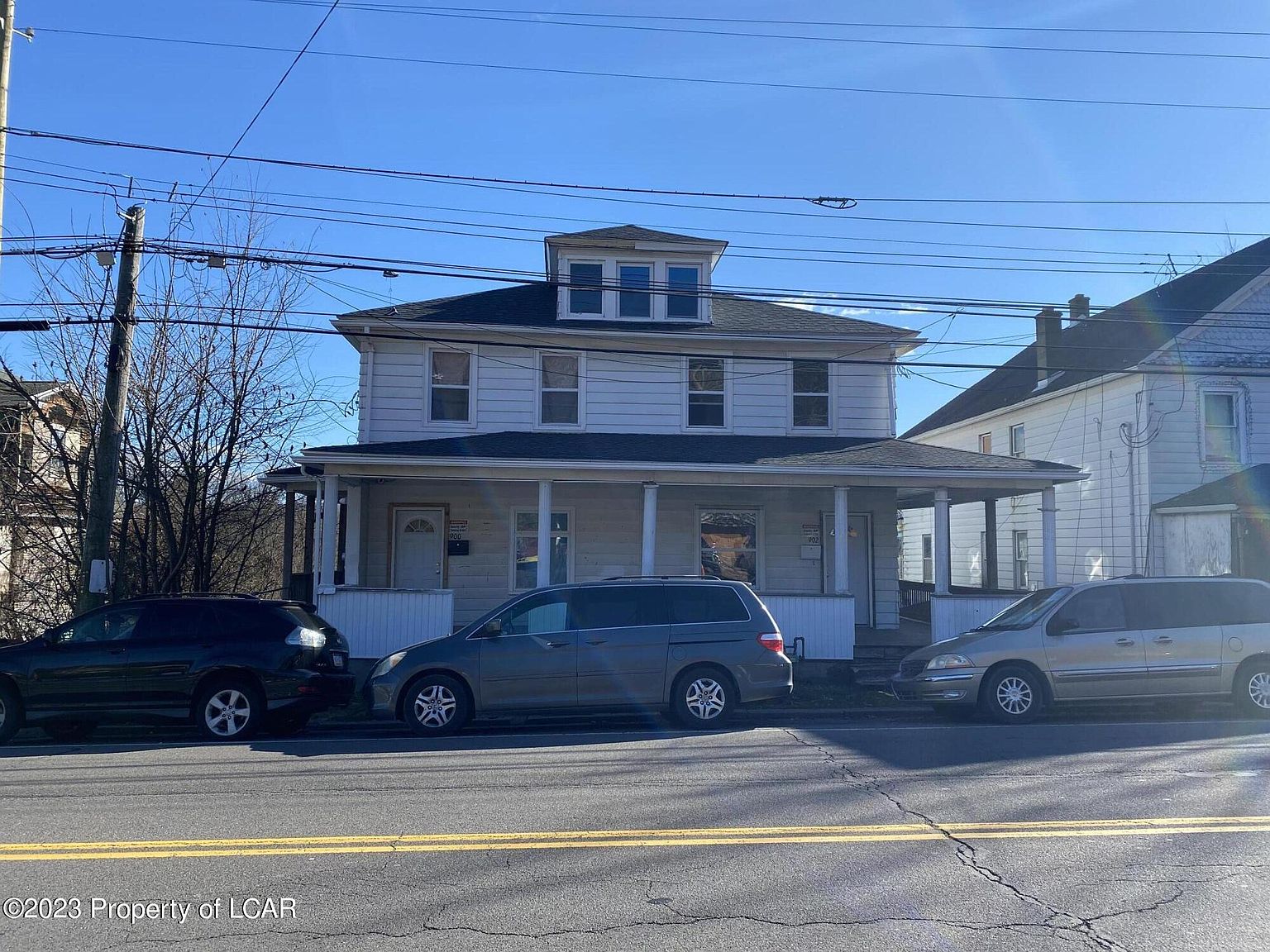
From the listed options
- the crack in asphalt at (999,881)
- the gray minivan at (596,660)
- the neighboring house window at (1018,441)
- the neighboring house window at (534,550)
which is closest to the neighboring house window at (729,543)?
the neighboring house window at (534,550)

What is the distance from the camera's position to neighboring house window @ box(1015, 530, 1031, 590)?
2442cm

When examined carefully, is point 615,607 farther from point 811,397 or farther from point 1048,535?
point 1048,535

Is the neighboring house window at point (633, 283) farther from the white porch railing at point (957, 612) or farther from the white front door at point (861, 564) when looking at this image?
the white porch railing at point (957, 612)

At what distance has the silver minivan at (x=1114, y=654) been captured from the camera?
1152 centimetres

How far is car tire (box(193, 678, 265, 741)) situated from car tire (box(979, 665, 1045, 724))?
8.45 meters

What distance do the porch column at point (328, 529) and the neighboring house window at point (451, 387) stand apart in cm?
280

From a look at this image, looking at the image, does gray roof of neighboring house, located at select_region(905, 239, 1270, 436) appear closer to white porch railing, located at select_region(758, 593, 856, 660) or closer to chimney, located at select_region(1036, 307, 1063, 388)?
chimney, located at select_region(1036, 307, 1063, 388)

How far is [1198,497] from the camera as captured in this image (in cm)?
1884

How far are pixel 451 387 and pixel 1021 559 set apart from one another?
15489 millimetres

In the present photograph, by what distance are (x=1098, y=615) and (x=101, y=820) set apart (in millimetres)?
10767

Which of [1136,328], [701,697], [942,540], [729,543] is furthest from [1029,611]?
[1136,328]

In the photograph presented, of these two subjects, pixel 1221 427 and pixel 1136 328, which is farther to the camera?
pixel 1136 328

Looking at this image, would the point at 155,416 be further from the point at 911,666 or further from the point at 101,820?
the point at 911,666

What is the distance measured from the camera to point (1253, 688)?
11625 millimetres
